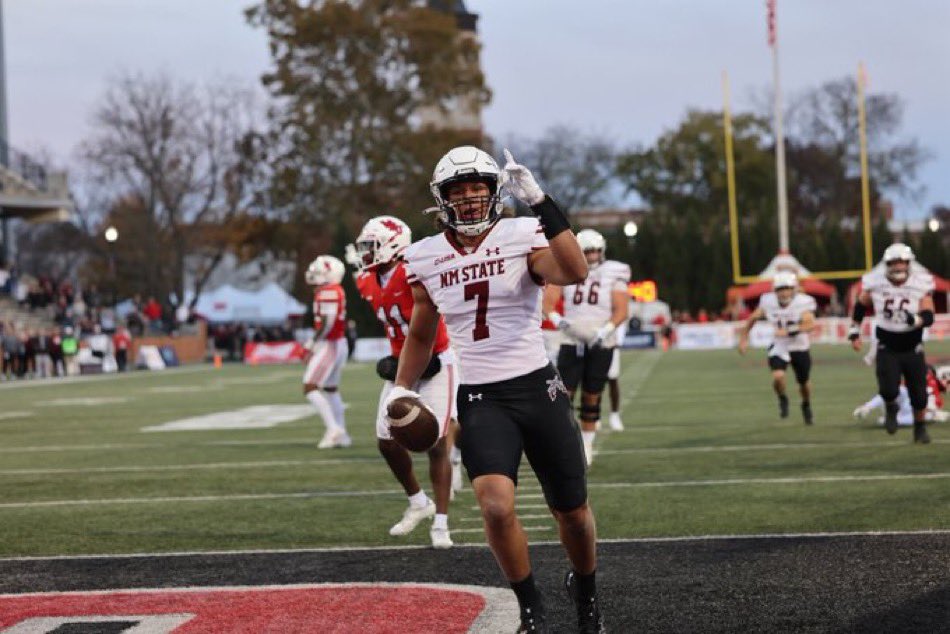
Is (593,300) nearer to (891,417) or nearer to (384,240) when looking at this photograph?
(891,417)

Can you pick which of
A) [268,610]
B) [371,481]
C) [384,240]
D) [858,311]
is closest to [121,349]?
[858,311]

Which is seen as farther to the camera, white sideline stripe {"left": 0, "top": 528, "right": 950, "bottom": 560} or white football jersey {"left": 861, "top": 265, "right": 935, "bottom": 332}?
white football jersey {"left": 861, "top": 265, "right": 935, "bottom": 332}

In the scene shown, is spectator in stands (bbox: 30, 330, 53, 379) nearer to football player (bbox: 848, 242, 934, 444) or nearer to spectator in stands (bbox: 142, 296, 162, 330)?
spectator in stands (bbox: 142, 296, 162, 330)

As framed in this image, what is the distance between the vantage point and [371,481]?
1262cm

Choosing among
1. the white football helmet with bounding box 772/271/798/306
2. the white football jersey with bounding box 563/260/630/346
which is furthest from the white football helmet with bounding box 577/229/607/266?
the white football helmet with bounding box 772/271/798/306

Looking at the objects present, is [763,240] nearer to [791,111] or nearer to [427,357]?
[791,111]

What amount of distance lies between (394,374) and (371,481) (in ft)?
11.7

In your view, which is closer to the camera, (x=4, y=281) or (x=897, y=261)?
(x=897, y=261)

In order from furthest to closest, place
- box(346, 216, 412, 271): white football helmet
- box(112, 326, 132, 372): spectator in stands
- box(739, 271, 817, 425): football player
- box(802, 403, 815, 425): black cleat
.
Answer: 1. box(112, 326, 132, 372): spectator in stands
2. box(739, 271, 817, 425): football player
3. box(802, 403, 815, 425): black cleat
4. box(346, 216, 412, 271): white football helmet

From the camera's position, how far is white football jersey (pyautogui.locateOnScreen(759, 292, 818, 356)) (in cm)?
1800

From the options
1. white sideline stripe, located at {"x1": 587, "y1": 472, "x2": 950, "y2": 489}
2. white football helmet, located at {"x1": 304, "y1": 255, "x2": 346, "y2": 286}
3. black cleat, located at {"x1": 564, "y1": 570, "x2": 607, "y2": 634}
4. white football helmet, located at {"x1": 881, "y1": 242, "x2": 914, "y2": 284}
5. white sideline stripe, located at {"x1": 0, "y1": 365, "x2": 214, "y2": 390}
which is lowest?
white sideline stripe, located at {"x1": 0, "y1": 365, "x2": 214, "y2": 390}

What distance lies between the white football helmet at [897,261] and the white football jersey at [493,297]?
858 cm

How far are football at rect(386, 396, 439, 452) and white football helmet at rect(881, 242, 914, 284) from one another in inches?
341


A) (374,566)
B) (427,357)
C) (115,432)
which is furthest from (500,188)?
(115,432)
